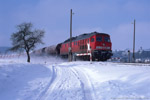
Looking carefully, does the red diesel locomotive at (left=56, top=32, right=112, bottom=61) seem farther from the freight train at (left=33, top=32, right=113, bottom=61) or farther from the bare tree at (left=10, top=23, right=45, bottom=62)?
the bare tree at (left=10, top=23, right=45, bottom=62)

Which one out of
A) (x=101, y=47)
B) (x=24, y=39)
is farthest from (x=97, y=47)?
(x=24, y=39)

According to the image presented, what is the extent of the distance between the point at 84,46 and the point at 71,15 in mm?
6203

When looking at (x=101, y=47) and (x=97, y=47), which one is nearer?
(x=97, y=47)

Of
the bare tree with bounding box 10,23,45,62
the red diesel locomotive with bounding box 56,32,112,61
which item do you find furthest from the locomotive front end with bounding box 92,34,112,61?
the bare tree with bounding box 10,23,45,62

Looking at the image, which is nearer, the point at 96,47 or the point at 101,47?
the point at 96,47

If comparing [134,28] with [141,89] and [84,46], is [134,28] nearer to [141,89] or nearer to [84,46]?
[84,46]

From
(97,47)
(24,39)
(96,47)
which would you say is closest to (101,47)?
(97,47)

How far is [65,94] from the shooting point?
163 inches

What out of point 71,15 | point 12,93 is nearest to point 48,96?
point 12,93

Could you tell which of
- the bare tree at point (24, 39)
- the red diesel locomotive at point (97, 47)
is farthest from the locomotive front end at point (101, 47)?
the bare tree at point (24, 39)

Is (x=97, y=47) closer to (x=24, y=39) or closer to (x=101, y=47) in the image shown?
(x=101, y=47)

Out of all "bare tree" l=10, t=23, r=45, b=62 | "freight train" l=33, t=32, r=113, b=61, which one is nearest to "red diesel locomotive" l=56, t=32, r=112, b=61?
"freight train" l=33, t=32, r=113, b=61

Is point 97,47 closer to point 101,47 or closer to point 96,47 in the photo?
point 96,47

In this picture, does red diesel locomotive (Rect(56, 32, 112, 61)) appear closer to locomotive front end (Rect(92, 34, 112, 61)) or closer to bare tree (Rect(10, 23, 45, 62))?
locomotive front end (Rect(92, 34, 112, 61))
